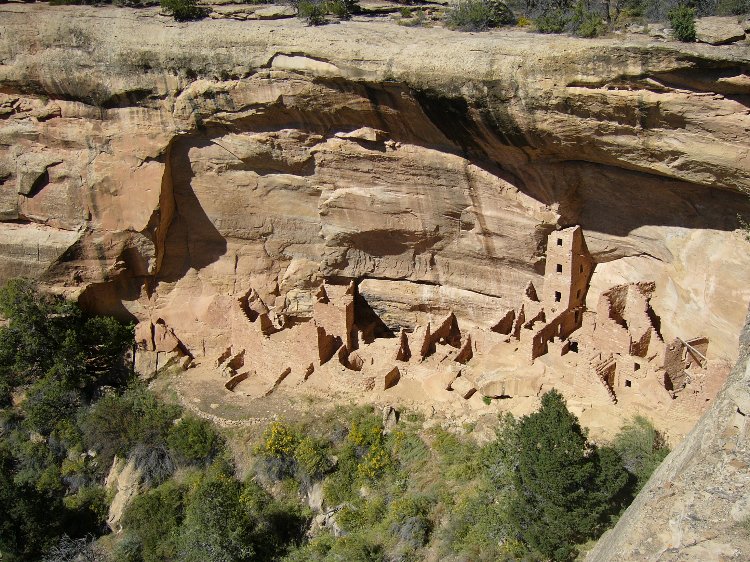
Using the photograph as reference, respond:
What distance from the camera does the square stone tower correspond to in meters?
15.2

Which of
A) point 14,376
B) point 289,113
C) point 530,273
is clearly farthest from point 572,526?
point 14,376

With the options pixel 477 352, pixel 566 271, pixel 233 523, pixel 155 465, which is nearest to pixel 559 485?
pixel 566 271

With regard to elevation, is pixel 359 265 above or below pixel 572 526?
above

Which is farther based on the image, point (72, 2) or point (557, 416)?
point (72, 2)

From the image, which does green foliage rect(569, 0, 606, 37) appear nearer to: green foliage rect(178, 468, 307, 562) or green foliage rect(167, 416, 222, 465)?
green foliage rect(178, 468, 307, 562)

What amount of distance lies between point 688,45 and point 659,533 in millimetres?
6540

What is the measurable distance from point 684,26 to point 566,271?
17.5 ft

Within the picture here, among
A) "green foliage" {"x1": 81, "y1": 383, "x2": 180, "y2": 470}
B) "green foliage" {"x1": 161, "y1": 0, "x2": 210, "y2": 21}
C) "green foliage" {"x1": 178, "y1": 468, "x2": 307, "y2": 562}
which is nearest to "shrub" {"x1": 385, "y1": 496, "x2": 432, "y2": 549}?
"green foliage" {"x1": 178, "y1": 468, "x2": 307, "y2": 562}

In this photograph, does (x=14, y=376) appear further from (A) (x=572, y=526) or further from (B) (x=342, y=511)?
(A) (x=572, y=526)

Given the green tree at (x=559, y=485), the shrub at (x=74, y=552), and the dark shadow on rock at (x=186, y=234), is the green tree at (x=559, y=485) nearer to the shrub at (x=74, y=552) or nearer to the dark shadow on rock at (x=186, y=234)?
the shrub at (x=74, y=552)

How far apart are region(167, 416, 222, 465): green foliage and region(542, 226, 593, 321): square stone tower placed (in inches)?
289

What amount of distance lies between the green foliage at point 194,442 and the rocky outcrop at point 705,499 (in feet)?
29.4

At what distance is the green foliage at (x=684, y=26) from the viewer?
37.2 feet

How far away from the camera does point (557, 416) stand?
12633 mm
